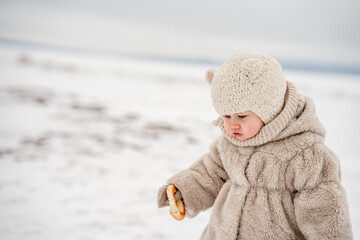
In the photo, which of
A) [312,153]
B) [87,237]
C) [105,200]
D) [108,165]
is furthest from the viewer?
[108,165]

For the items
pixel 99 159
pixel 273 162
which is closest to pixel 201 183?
pixel 273 162

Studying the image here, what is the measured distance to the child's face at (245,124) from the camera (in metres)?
1.17

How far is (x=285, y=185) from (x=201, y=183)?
0.40 meters

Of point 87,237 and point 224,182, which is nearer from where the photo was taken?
point 224,182

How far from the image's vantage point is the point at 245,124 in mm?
1176

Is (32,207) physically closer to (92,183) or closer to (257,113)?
(92,183)

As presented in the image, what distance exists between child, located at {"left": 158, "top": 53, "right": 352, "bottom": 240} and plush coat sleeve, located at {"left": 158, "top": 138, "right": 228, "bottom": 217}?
156 millimetres

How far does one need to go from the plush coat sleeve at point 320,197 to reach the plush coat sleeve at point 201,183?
1.30 feet

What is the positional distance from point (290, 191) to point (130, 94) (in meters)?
8.67

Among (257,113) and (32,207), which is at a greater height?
(32,207)

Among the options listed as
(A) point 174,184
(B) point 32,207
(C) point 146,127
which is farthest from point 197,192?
(C) point 146,127

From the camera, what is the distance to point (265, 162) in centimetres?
117

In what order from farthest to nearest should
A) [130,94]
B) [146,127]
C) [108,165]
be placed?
[130,94] < [146,127] < [108,165]

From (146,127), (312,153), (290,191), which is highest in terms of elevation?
(146,127)
